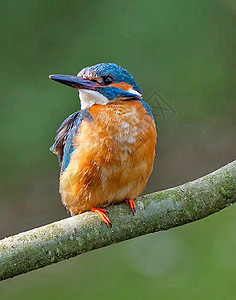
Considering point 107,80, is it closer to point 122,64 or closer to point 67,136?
point 67,136

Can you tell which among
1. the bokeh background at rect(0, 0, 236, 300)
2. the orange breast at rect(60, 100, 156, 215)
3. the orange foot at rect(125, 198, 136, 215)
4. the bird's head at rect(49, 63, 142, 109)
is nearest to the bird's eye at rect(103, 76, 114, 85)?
the bird's head at rect(49, 63, 142, 109)

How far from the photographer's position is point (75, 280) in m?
4.52

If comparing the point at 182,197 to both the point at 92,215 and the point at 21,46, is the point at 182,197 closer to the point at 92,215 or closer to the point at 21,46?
the point at 92,215

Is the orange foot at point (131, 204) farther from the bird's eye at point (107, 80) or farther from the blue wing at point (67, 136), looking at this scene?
the bird's eye at point (107, 80)

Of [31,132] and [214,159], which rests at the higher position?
[31,132]

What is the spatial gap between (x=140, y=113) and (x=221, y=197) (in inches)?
24.8

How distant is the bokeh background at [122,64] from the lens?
17.3ft

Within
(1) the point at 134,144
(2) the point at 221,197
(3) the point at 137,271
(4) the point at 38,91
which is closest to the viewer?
(2) the point at 221,197

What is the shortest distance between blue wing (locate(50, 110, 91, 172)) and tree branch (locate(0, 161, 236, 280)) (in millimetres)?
481

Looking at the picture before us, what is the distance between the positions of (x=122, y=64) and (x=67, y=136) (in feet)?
8.27

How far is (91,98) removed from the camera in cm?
283

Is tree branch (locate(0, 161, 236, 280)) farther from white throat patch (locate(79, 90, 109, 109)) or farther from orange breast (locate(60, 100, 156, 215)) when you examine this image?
white throat patch (locate(79, 90, 109, 109))

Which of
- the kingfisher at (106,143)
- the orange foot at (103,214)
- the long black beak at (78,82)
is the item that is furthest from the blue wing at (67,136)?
the orange foot at (103,214)

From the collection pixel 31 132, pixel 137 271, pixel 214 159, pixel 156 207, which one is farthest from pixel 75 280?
pixel 156 207
